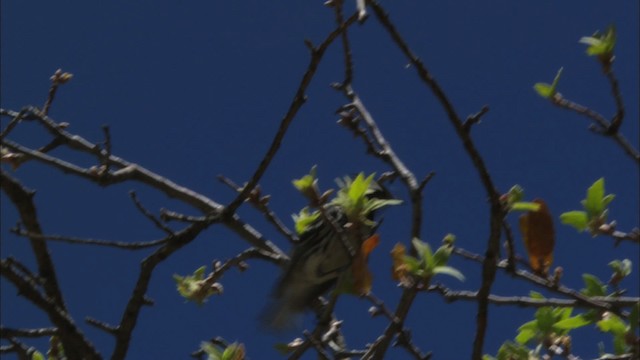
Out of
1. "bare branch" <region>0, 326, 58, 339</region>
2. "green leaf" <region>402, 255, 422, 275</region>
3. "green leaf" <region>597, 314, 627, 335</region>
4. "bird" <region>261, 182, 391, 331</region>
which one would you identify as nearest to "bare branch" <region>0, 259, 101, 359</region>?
"bare branch" <region>0, 326, 58, 339</region>

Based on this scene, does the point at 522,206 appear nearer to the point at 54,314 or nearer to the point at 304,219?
the point at 304,219

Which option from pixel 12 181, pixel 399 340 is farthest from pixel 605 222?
pixel 12 181

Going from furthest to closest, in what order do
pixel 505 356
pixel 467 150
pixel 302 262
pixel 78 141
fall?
pixel 78 141
pixel 302 262
pixel 505 356
pixel 467 150

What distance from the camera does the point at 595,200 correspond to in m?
3.36

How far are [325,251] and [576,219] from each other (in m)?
0.80

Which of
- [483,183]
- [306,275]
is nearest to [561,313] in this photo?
[306,275]

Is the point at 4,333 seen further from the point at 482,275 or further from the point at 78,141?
the point at 78,141

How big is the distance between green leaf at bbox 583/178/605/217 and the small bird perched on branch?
0.58 meters

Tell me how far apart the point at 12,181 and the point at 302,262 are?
3.85 ft

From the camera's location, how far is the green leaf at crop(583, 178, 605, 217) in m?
3.35

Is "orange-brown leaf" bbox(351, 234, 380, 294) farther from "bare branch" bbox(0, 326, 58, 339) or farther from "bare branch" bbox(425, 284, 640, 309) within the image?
"bare branch" bbox(0, 326, 58, 339)

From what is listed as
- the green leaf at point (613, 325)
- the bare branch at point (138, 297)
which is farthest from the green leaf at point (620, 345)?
the bare branch at point (138, 297)

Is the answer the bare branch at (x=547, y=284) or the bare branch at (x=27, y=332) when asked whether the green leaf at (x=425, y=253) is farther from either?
the bare branch at (x=27, y=332)

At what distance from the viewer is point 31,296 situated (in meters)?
2.64
